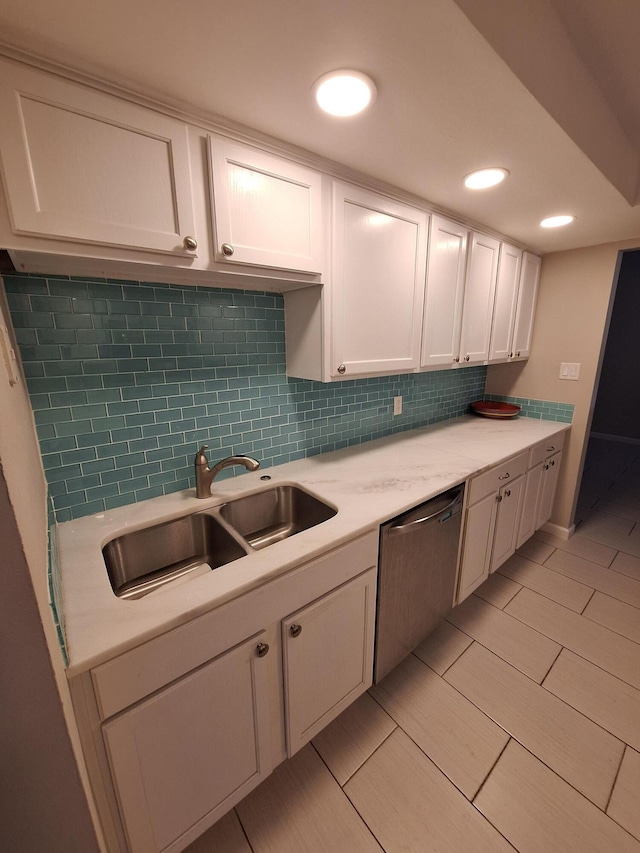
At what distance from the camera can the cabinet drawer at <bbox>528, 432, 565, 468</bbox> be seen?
2188mm

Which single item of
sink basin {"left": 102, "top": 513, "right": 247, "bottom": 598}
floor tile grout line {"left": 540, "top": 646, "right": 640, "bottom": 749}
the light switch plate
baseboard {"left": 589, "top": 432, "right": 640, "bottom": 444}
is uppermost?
the light switch plate

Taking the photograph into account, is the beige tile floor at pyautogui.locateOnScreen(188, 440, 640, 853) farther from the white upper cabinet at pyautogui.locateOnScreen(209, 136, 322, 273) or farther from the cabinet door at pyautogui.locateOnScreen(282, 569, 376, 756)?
the white upper cabinet at pyautogui.locateOnScreen(209, 136, 322, 273)

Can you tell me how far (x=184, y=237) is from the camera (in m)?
1.00

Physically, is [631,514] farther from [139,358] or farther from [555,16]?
[139,358]

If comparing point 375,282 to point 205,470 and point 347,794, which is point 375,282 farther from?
point 347,794

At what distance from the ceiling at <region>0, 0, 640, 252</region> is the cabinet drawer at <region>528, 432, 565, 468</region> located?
54.3 inches

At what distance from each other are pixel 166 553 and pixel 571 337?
2.93 metres

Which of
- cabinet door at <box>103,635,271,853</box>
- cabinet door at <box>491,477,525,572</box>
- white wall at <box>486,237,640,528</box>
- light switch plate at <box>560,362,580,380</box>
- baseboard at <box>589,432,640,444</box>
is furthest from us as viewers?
baseboard at <box>589,432,640,444</box>

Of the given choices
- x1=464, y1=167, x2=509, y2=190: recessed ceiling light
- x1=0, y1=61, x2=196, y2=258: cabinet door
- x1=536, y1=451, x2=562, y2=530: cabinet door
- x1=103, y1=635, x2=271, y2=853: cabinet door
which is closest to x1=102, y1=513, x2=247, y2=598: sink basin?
x1=103, y1=635, x2=271, y2=853: cabinet door

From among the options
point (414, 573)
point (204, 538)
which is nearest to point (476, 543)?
point (414, 573)

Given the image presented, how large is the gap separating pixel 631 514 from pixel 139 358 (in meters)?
3.96

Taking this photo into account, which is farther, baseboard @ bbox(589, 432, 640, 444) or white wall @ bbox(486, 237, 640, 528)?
baseboard @ bbox(589, 432, 640, 444)

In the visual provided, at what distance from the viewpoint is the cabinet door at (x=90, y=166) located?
756 mm

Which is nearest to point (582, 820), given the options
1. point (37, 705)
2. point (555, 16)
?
point (37, 705)
